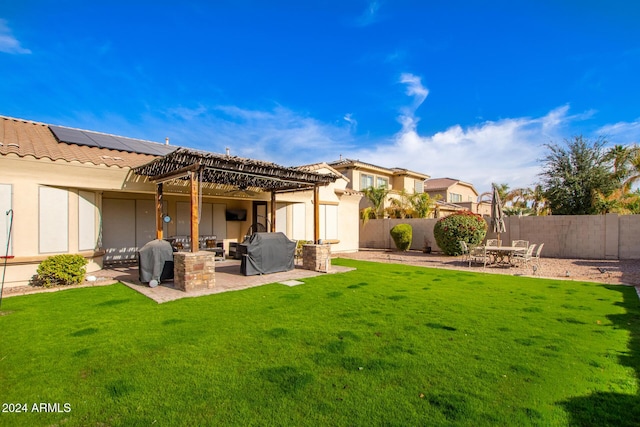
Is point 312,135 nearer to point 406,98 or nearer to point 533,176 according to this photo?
point 406,98

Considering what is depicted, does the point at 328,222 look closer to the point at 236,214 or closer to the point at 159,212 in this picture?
the point at 236,214

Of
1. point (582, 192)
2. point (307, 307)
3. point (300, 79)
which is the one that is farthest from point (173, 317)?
point (582, 192)

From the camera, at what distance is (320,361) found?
4191 millimetres

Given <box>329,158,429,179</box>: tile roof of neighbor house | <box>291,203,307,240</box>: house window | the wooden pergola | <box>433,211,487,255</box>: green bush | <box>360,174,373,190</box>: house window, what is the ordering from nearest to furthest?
the wooden pergola → <box>433,211,487,255</box>: green bush → <box>291,203,307,240</box>: house window → <box>329,158,429,179</box>: tile roof of neighbor house → <box>360,174,373,190</box>: house window

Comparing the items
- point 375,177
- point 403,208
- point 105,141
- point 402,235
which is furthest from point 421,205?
point 105,141

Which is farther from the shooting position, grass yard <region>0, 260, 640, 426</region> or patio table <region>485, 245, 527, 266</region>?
patio table <region>485, 245, 527, 266</region>

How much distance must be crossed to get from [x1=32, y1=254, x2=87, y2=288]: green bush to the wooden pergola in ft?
7.57

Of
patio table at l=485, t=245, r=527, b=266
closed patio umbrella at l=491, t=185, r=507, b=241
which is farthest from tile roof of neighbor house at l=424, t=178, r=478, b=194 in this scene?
patio table at l=485, t=245, r=527, b=266

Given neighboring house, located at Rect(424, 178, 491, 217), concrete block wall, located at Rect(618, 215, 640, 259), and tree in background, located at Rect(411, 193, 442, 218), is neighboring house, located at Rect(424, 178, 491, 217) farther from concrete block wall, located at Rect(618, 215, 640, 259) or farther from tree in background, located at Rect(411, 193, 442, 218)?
concrete block wall, located at Rect(618, 215, 640, 259)

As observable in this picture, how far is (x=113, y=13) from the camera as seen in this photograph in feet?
36.1

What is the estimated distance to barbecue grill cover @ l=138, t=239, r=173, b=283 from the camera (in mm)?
8781

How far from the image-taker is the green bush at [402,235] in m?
19.6

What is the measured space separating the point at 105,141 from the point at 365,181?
19.7 metres

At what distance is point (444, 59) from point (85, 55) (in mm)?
15575
